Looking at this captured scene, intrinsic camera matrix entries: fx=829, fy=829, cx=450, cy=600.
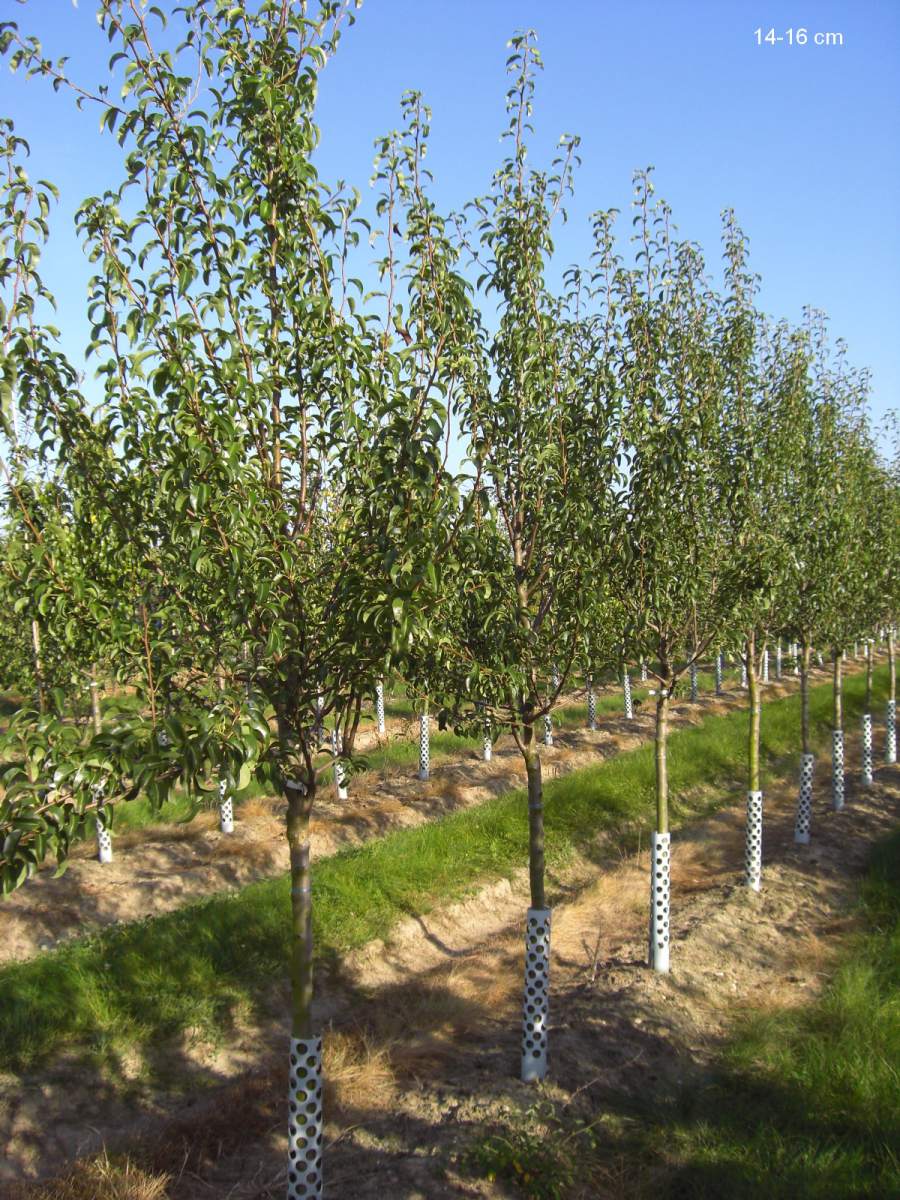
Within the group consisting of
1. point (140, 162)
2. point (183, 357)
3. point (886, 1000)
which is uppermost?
point (140, 162)

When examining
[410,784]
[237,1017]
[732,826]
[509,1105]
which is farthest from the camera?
[410,784]

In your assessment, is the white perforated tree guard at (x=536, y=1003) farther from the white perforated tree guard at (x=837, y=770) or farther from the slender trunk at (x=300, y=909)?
the white perforated tree guard at (x=837, y=770)

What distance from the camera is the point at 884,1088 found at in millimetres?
7742

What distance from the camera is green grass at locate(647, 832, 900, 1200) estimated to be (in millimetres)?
6809

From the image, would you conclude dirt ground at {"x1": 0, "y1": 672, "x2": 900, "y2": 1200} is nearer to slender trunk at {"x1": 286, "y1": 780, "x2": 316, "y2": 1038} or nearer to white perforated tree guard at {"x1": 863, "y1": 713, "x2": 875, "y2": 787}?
slender trunk at {"x1": 286, "y1": 780, "x2": 316, "y2": 1038}

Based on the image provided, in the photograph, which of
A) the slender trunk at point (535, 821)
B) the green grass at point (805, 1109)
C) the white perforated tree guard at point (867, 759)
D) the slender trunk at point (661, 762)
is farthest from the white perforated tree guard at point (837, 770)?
the slender trunk at point (535, 821)

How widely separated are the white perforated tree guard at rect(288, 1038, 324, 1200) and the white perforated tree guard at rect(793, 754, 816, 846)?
13.7 meters

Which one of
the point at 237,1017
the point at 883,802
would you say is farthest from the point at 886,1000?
the point at 883,802

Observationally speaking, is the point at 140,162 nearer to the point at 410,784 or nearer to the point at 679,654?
the point at 679,654

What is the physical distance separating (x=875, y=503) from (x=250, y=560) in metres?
19.6

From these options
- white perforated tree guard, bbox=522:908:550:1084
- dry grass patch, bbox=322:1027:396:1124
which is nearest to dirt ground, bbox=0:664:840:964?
white perforated tree guard, bbox=522:908:550:1084

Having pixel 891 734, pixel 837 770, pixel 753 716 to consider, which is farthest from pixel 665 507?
pixel 891 734

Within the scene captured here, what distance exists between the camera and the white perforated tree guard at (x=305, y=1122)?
21.3 ft

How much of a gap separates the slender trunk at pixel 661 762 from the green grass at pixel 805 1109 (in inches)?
107
